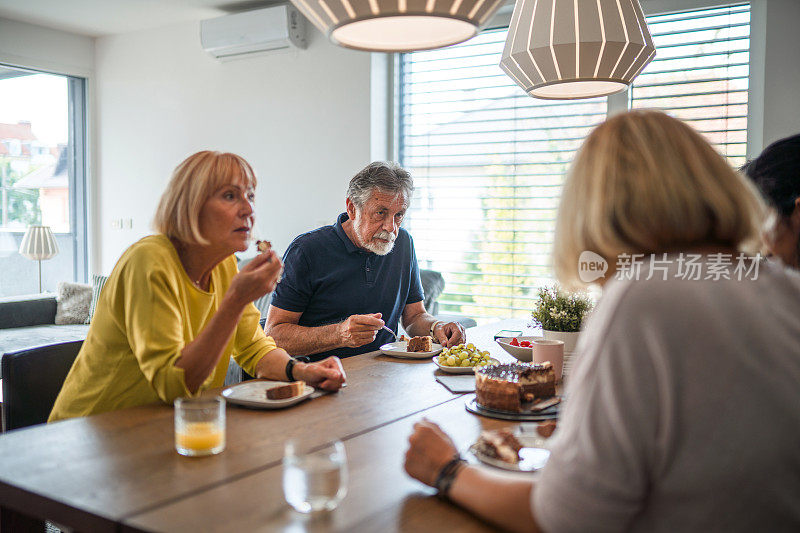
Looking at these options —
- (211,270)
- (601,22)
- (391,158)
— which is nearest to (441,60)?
(391,158)

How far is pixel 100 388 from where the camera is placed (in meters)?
1.55

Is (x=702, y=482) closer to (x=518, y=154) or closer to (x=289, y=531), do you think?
(x=289, y=531)

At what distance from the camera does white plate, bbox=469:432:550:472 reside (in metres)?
1.12

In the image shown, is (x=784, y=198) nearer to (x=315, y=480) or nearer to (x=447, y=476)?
(x=447, y=476)

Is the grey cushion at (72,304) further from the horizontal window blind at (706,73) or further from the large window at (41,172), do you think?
the horizontal window blind at (706,73)

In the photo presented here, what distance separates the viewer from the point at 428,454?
3.45ft

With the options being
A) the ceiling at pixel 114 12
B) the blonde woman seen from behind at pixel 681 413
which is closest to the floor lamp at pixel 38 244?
the ceiling at pixel 114 12

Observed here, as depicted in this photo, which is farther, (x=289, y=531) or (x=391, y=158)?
(x=391, y=158)

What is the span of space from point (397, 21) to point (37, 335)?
444 centimetres

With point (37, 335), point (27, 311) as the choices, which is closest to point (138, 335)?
point (37, 335)

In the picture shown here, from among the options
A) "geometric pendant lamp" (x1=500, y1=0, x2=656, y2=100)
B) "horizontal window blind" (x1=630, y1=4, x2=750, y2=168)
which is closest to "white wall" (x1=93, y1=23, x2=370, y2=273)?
"horizontal window blind" (x1=630, y1=4, x2=750, y2=168)

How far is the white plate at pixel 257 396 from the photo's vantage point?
4.84 feet

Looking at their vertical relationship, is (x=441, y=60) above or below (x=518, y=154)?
above

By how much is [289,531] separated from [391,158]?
430cm
